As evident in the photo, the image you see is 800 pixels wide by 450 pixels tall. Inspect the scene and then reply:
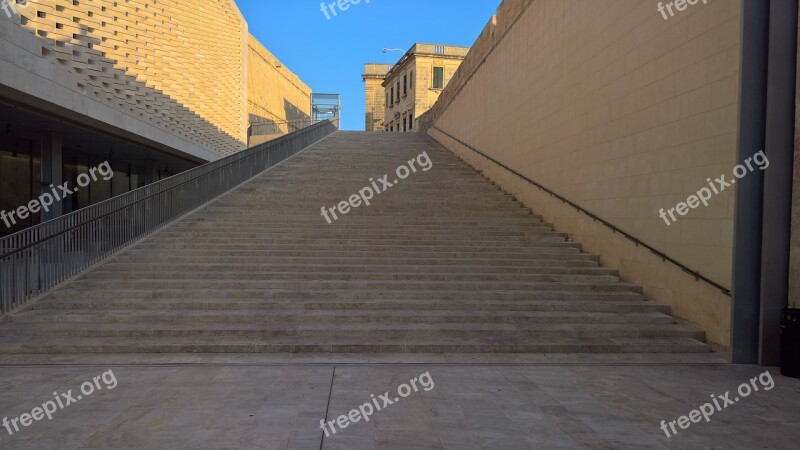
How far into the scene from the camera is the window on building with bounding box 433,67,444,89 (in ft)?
129

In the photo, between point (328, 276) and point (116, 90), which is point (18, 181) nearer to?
point (116, 90)

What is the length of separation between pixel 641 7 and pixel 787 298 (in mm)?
5098

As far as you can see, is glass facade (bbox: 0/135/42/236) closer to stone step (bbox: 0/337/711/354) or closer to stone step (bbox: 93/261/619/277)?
stone step (bbox: 93/261/619/277)

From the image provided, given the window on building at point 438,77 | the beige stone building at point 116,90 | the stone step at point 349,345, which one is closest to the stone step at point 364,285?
the stone step at point 349,345

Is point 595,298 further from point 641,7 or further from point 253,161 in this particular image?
point 253,161

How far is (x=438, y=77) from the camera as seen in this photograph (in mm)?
39500

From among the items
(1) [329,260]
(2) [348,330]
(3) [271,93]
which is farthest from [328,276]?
(3) [271,93]

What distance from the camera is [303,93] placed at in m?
49.7

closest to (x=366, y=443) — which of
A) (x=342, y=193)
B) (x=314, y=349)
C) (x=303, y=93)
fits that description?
(x=314, y=349)

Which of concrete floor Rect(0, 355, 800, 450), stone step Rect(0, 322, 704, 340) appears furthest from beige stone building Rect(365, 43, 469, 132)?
concrete floor Rect(0, 355, 800, 450)

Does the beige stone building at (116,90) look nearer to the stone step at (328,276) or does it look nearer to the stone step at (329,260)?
the stone step at (329,260)

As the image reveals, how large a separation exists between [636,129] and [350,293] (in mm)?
5495

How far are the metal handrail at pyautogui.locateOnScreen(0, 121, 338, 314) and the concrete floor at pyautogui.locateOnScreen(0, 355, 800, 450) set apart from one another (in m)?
1.94

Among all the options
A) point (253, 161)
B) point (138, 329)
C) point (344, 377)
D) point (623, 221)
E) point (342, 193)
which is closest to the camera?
point (344, 377)
